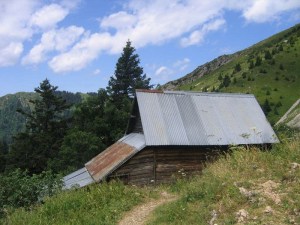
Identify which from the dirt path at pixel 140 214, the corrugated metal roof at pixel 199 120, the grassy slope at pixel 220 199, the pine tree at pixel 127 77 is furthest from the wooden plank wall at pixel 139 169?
the pine tree at pixel 127 77

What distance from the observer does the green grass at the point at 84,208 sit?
12.7 meters

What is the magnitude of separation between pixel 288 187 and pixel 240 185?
126 cm

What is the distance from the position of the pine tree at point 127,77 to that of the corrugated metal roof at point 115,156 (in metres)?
19.6

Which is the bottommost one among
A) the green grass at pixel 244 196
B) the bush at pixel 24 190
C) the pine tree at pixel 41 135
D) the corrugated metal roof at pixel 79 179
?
the green grass at pixel 244 196

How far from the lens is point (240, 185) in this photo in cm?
1011

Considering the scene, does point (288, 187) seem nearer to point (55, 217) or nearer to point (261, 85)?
point (55, 217)

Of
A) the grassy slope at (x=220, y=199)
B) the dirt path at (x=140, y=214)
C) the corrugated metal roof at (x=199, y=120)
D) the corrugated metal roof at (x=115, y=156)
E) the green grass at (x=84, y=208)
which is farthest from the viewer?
the corrugated metal roof at (x=199, y=120)

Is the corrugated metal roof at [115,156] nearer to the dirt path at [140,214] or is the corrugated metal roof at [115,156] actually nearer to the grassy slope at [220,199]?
the grassy slope at [220,199]

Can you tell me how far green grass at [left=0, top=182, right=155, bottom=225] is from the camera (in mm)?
12666

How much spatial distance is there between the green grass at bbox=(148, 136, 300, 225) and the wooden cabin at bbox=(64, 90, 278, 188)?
7.01 metres

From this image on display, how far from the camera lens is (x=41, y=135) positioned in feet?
143

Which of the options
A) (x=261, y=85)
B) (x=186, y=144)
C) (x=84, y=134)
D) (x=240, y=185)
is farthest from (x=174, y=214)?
(x=261, y=85)

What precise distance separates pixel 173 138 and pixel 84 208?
695 centimetres

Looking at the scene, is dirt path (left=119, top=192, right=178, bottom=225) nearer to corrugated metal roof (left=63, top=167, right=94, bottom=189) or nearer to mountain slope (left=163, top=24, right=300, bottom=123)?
corrugated metal roof (left=63, top=167, right=94, bottom=189)
